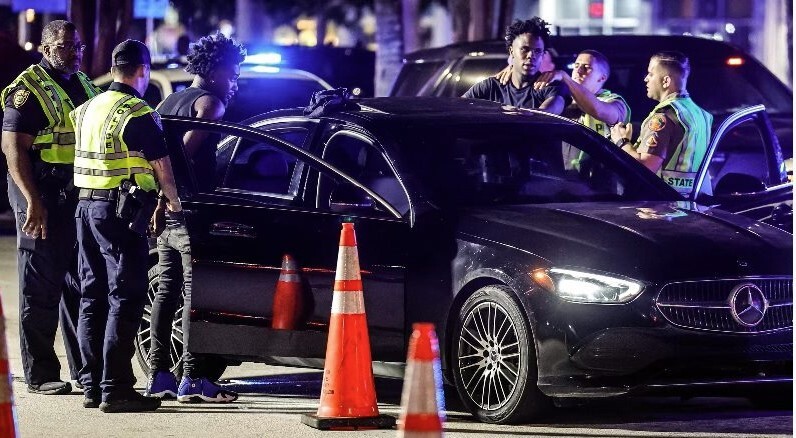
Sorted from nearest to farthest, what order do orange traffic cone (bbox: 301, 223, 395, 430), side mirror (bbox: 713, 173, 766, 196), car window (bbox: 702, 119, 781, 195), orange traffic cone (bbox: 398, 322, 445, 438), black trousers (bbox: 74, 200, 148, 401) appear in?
1. orange traffic cone (bbox: 398, 322, 445, 438)
2. orange traffic cone (bbox: 301, 223, 395, 430)
3. black trousers (bbox: 74, 200, 148, 401)
4. side mirror (bbox: 713, 173, 766, 196)
5. car window (bbox: 702, 119, 781, 195)

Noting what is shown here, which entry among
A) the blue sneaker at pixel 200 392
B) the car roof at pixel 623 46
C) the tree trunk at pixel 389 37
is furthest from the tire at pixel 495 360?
the tree trunk at pixel 389 37

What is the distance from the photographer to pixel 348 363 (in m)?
8.42

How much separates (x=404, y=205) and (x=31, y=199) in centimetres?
177

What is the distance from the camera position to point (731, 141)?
543 inches

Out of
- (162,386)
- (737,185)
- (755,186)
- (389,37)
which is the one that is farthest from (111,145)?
(389,37)

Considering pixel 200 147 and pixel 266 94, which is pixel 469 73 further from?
pixel 200 147

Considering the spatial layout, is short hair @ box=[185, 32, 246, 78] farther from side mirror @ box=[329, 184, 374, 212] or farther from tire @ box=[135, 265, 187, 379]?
side mirror @ box=[329, 184, 374, 212]

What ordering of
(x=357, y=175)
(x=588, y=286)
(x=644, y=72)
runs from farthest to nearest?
(x=644, y=72), (x=357, y=175), (x=588, y=286)

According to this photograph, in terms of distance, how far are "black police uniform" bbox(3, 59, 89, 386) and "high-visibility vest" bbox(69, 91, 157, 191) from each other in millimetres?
532

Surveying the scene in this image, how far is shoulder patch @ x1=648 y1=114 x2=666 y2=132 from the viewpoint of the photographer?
10.7 meters

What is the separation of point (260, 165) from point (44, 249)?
3.69 ft

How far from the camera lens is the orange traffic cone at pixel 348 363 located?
331 inches

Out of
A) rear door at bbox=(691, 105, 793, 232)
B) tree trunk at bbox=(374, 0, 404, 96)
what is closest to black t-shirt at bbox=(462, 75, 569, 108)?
rear door at bbox=(691, 105, 793, 232)

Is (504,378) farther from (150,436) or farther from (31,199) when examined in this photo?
(31,199)
